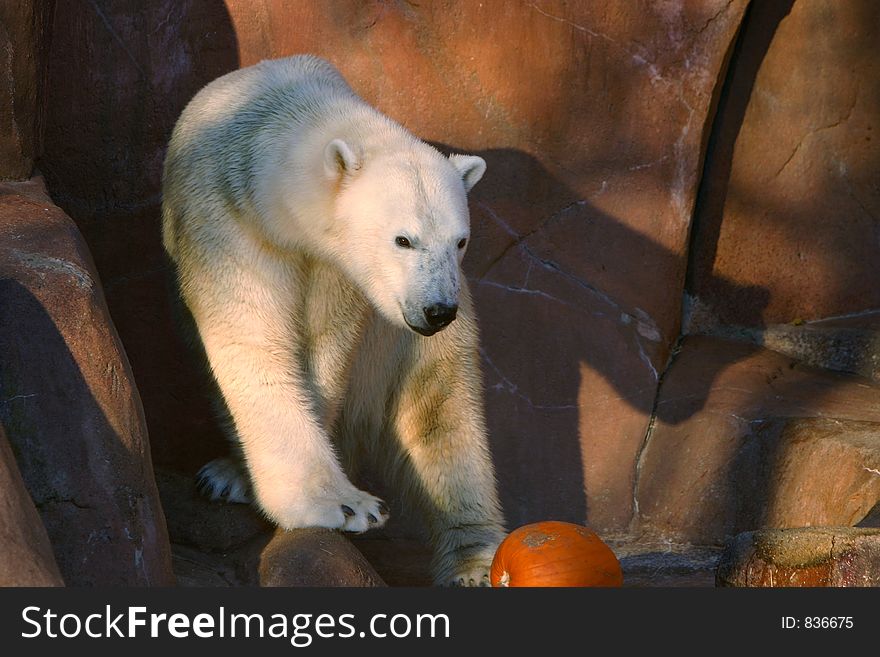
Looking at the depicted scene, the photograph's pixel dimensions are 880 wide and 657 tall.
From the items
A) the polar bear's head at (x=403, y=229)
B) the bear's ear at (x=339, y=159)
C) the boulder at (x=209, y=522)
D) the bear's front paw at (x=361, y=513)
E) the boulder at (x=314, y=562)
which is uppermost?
the bear's ear at (x=339, y=159)

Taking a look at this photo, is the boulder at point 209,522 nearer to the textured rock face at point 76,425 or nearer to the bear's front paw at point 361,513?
the bear's front paw at point 361,513

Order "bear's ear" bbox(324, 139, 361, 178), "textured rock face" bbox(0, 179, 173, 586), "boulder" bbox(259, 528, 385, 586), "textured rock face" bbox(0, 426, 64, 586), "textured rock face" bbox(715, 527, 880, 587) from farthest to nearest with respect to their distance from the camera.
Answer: "bear's ear" bbox(324, 139, 361, 178) → "boulder" bbox(259, 528, 385, 586) → "textured rock face" bbox(715, 527, 880, 587) → "textured rock face" bbox(0, 179, 173, 586) → "textured rock face" bbox(0, 426, 64, 586)

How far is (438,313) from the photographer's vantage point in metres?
3.96

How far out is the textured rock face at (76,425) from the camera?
3.55m

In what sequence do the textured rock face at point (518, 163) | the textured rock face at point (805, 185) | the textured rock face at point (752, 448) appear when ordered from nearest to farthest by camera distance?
the textured rock face at point (752, 448) → the textured rock face at point (518, 163) → the textured rock face at point (805, 185)

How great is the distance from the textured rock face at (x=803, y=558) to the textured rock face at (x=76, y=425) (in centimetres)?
176

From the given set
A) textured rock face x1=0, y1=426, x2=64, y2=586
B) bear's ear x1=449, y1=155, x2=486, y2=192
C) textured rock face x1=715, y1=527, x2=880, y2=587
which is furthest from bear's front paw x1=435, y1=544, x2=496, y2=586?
textured rock face x1=0, y1=426, x2=64, y2=586

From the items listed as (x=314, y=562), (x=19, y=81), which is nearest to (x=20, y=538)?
(x=314, y=562)

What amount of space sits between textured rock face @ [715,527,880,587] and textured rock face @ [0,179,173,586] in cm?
176

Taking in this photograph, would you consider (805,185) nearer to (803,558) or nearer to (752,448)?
(752,448)

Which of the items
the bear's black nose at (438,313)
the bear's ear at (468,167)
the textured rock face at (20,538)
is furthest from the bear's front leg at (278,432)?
the textured rock face at (20,538)

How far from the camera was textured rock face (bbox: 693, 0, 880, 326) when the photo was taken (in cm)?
605

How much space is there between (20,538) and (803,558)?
2.25m

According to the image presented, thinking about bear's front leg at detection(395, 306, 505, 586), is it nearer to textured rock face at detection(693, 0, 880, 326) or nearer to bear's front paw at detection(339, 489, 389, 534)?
bear's front paw at detection(339, 489, 389, 534)
